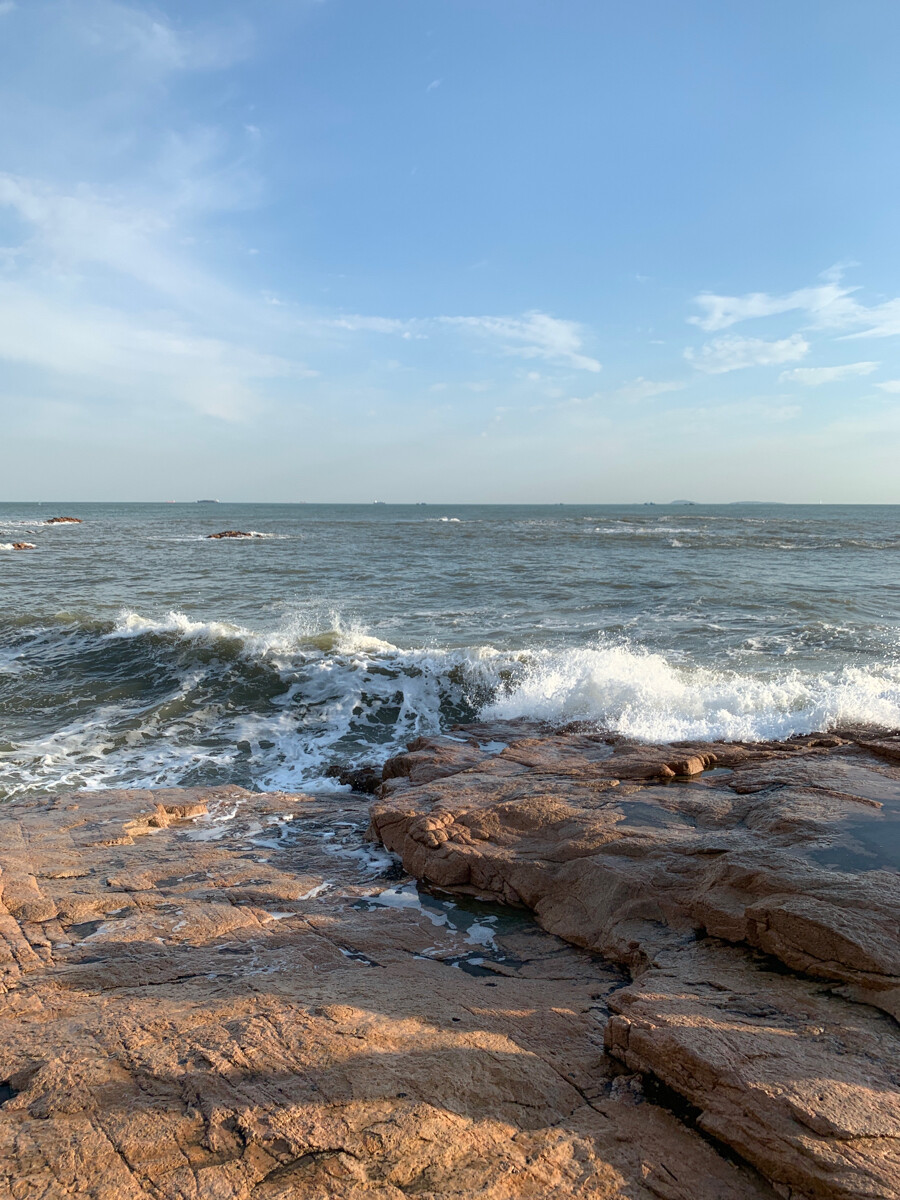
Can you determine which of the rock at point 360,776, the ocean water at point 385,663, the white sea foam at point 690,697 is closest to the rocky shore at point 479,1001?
the rock at point 360,776

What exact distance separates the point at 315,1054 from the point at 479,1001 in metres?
0.81

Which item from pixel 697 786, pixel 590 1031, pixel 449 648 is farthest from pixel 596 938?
pixel 449 648

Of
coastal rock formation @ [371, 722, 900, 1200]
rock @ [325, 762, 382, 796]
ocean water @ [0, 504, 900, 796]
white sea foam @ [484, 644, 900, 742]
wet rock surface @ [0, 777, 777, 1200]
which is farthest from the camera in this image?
ocean water @ [0, 504, 900, 796]

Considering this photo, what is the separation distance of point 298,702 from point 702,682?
5.76 metres

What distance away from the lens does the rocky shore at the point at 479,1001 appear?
203 cm

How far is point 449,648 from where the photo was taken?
12.1 metres

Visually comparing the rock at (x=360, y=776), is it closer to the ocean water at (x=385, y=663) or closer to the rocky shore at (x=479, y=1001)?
the ocean water at (x=385, y=663)

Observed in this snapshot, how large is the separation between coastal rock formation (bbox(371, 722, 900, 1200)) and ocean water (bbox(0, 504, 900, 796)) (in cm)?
231

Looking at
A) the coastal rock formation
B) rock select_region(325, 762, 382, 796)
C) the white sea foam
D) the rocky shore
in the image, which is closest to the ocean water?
the white sea foam

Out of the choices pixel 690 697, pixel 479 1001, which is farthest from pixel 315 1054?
pixel 690 697

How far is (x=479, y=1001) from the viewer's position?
2.99m

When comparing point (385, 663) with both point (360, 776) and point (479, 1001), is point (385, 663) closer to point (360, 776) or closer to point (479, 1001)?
point (360, 776)

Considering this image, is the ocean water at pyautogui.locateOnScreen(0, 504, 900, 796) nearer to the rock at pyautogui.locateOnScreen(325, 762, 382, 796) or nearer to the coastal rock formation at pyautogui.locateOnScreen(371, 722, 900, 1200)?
the rock at pyautogui.locateOnScreen(325, 762, 382, 796)

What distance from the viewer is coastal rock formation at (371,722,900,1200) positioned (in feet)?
6.94
